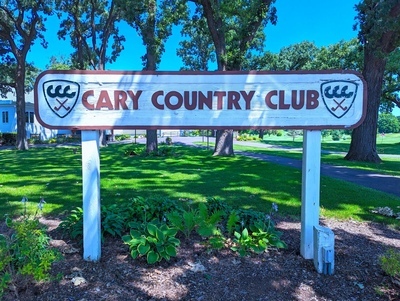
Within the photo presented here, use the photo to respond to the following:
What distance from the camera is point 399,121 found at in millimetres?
83375

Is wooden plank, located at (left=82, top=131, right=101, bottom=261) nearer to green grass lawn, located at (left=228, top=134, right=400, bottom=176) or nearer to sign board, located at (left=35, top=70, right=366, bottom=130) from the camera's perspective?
sign board, located at (left=35, top=70, right=366, bottom=130)

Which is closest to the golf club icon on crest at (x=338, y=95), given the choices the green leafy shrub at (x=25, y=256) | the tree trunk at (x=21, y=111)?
the green leafy shrub at (x=25, y=256)

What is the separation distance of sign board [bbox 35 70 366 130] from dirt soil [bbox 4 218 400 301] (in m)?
1.29

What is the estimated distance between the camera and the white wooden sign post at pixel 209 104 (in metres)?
2.78

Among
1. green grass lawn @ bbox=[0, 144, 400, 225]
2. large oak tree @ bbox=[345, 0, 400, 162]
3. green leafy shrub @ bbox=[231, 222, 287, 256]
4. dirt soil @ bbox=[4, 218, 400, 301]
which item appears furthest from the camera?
large oak tree @ bbox=[345, 0, 400, 162]

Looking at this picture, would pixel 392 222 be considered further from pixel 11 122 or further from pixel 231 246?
pixel 11 122

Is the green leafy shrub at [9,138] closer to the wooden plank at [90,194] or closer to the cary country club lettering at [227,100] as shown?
Result: the wooden plank at [90,194]

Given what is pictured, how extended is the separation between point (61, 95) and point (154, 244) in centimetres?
165

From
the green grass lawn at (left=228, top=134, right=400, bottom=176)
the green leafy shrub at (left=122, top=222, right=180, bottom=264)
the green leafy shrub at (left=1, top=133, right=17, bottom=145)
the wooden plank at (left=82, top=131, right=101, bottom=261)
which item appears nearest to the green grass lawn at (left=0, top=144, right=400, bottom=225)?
the wooden plank at (left=82, top=131, right=101, bottom=261)

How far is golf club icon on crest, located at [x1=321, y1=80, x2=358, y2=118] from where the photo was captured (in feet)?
9.12

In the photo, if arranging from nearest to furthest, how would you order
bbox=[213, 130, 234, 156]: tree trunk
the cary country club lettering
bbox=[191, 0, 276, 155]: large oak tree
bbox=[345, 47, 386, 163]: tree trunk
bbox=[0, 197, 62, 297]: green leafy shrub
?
bbox=[0, 197, 62, 297]: green leafy shrub
the cary country club lettering
bbox=[191, 0, 276, 155]: large oak tree
bbox=[345, 47, 386, 163]: tree trunk
bbox=[213, 130, 234, 156]: tree trunk

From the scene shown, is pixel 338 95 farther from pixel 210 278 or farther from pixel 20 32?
pixel 20 32

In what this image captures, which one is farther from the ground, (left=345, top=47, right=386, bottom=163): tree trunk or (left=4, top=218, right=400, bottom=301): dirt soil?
(left=345, top=47, right=386, bottom=163): tree trunk

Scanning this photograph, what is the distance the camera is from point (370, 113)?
513 inches
